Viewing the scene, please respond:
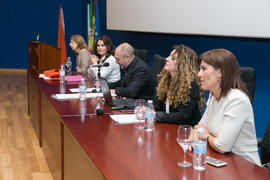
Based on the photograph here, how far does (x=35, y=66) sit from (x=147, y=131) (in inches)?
230

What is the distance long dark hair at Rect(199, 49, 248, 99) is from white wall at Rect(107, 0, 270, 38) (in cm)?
112

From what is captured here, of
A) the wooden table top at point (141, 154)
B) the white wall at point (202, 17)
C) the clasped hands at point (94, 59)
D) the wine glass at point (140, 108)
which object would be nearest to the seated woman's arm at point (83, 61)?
the clasped hands at point (94, 59)

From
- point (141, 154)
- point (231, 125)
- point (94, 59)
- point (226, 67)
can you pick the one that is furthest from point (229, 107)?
point (94, 59)

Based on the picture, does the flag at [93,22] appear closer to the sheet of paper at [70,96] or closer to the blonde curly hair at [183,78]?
the sheet of paper at [70,96]

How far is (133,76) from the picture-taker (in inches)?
149

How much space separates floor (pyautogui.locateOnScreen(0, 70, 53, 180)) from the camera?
3305mm

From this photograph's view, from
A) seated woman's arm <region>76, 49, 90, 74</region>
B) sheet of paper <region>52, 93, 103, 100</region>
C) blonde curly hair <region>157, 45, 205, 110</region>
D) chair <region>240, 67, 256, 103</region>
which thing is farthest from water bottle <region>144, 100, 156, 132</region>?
seated woman's arm <region>76, 49, 90, 74</region>

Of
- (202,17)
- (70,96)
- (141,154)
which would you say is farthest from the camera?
(202,17)

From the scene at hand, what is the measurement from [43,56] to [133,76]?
405cm

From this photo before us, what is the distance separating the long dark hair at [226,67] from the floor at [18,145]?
1.94 m

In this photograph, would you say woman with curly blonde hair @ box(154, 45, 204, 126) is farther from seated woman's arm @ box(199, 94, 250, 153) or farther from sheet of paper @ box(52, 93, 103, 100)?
sheet of paper @ box(52, 93, 103, 100)

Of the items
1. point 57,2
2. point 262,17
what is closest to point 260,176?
point 262,17

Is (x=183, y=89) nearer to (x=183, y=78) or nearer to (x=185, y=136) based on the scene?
(x=183, y=78)

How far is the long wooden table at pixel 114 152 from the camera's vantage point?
5.10 feet
